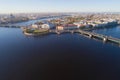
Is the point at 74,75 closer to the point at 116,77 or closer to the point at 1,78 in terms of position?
the point at 116,77

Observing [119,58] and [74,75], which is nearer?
[74,75]

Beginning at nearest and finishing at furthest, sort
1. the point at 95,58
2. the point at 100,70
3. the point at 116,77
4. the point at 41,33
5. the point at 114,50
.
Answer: the point at 116,77
the point at 100,70
the point at 95,58
the point at 114,50
the point at 41,33

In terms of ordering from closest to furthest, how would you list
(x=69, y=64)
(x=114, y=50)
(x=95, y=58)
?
(x=69, y=64) → (x=95, y=58) → (x=114, y=50)

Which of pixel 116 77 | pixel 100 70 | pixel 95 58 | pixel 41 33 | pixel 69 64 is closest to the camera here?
pixel 116 77

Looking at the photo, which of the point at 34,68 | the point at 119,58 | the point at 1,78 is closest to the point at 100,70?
the point at 119,58

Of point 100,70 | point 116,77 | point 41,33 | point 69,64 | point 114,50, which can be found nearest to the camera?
point 116,77

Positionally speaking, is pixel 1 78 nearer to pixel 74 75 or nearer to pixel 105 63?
pixel 74 75

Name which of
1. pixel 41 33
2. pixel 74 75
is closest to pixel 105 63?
pixel 74 75

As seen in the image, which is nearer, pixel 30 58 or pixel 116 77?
pixel 116 77

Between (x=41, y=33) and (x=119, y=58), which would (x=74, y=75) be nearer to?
(x=119, y=58)
